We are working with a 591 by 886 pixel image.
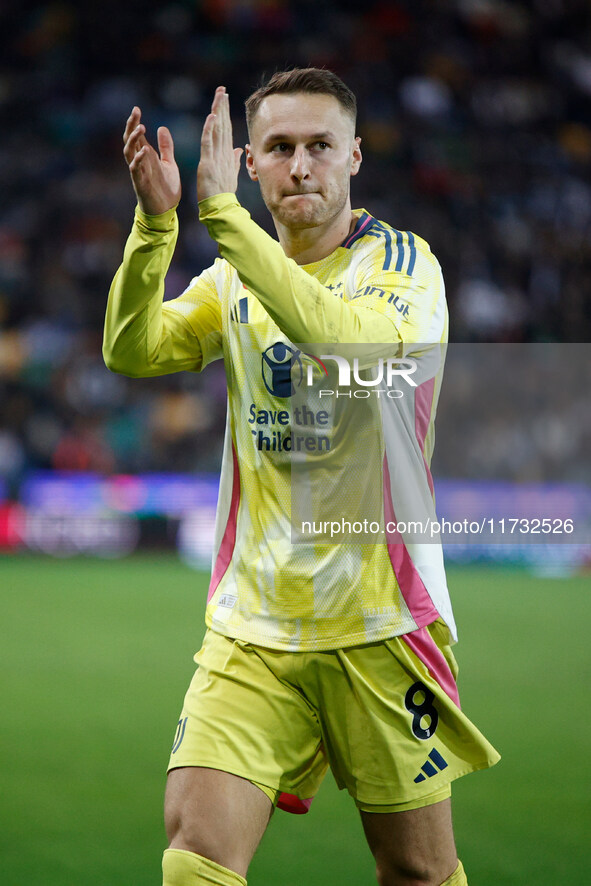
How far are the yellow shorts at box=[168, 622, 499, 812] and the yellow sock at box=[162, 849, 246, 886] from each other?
210 millimetres

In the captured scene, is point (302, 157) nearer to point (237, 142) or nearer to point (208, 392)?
point (208, 392)

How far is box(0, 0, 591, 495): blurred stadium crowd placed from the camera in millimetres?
12820

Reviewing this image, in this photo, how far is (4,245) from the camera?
14.0 m

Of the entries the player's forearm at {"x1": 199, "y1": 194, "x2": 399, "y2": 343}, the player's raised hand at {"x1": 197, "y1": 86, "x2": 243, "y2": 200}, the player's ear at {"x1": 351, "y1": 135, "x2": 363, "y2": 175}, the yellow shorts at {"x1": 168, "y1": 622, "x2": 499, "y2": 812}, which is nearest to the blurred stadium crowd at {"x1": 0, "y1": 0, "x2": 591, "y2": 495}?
the player's ear at {"x1": 351, "y1": 135, "x2": 363, "y2": 175}

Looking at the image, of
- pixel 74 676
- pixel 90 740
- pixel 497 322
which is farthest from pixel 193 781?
pixel 497 322

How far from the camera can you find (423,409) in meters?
2.59

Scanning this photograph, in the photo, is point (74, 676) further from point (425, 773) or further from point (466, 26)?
point (466, 26)

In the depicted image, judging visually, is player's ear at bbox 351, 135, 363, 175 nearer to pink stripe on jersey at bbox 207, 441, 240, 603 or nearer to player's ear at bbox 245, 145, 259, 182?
player's ear at bbox 245, 145, 259, 182

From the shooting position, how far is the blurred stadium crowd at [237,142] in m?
12.8

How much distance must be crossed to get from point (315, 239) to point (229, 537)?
78 cm

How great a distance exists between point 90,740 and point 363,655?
2.98 metres

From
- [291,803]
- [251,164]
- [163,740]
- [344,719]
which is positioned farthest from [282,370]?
[163,740]

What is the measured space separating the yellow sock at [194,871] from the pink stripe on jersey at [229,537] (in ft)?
2.12

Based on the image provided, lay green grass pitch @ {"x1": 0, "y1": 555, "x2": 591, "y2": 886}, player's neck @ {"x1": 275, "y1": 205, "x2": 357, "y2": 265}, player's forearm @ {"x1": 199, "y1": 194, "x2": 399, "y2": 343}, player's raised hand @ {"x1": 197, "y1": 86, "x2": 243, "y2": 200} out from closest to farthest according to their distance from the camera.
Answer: player's forearm @ {"x1": 199, "y1": 194, "x2": 399, "y2": 343} < player's raised hand @ {"x1": 197, "y1": 86, "x2": 243, "y2": 200} < player's neck @ {"x1": 275, "y1": 205, "x2": 357, "y2": 265} < green grass pitch @ {"x1": 0, "y1": 555, "x2": 591, "y2": 886}
